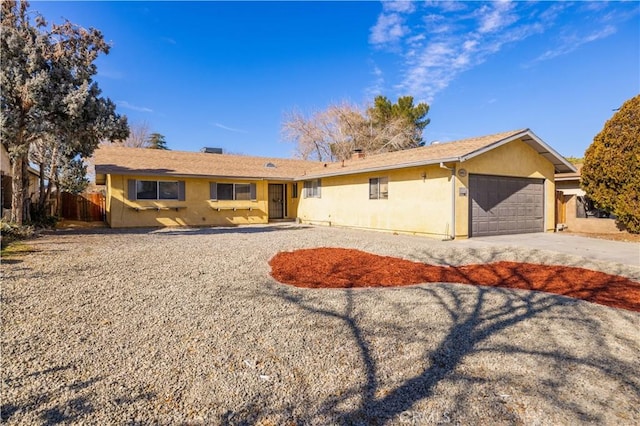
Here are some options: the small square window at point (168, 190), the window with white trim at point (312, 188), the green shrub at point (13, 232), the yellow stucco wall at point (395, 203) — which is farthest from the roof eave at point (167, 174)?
the green shrub at point (13, 232)

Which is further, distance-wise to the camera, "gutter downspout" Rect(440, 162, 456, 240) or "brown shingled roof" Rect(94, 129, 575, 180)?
"brown shingled roof" Rect(94, 129, 575, 180)

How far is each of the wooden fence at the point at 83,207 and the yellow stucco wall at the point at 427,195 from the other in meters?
13.1

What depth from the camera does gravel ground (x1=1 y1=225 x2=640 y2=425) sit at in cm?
248

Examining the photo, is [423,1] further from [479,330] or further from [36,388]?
[36,388]

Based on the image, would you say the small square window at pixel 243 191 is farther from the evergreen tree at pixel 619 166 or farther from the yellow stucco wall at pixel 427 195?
the evergreen tree at pixel 619 166

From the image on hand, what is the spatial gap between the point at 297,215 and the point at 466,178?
10150 millimetres

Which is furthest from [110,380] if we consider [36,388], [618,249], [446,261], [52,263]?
[618,249]

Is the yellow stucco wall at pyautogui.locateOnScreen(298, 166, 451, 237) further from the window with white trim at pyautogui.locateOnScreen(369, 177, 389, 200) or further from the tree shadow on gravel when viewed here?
the tree shadow on gravel

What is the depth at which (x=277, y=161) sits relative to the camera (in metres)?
21.4

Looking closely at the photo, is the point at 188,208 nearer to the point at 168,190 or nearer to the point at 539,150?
the point at 168,190

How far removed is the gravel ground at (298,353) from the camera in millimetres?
2477

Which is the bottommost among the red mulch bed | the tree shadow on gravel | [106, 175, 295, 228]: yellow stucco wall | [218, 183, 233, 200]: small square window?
the tree shadow on gravel

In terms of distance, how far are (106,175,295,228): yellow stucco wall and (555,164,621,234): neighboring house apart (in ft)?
44.1

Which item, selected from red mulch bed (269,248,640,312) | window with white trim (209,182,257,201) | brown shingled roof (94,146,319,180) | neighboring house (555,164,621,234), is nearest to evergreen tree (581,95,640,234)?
neighboring house (555,164,621,234)
